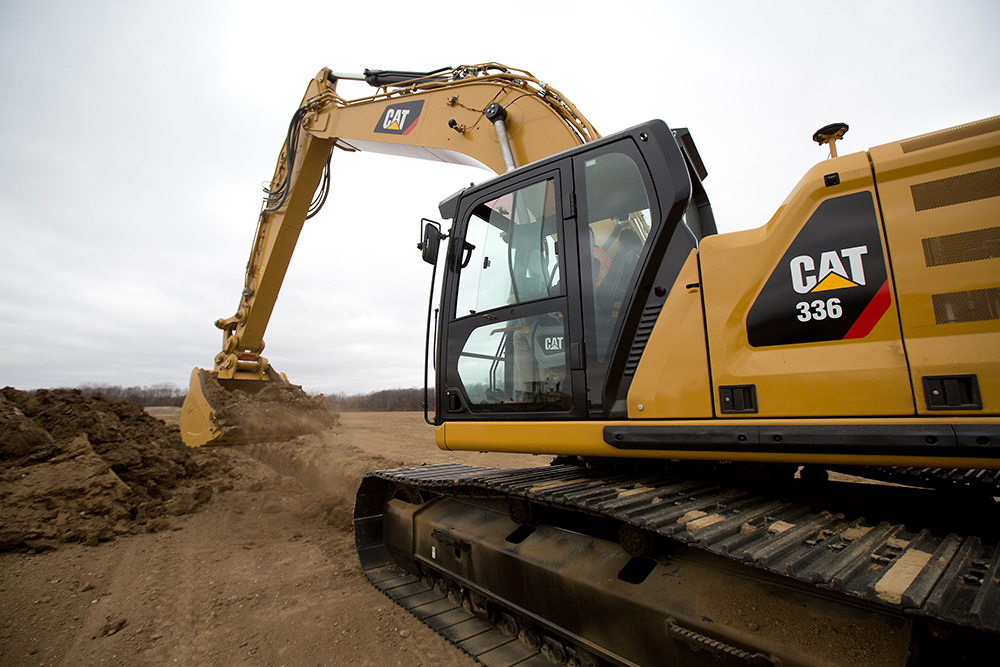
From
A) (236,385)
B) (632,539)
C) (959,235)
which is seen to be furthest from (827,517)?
(236,385)

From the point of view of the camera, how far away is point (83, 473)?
4977mm

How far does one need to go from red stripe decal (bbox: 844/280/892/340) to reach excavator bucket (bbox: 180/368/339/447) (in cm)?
645

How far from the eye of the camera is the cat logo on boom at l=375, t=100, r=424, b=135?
4.95m

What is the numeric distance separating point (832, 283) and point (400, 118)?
4.42 metres

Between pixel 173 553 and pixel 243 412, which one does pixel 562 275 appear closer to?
pixel 173 553

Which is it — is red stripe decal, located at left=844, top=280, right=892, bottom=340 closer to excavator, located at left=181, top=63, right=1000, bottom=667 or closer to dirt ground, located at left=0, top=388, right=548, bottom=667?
excavator, located at left=181, top=63, right=1000, bottom=667

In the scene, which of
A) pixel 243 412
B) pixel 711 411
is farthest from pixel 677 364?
pixel 243 412

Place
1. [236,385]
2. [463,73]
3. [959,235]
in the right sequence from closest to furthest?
[959,235] < [463,73] < [236,385]

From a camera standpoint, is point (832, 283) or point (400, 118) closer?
point (832, 283)

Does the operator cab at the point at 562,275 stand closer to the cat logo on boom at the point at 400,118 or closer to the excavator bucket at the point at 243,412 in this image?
Result: the cat logo on boom at the point at 400,118

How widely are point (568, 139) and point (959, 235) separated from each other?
8.59 feet

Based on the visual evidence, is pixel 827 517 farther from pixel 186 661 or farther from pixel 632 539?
pixel 186 661

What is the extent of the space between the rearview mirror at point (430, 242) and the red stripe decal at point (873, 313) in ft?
7.57

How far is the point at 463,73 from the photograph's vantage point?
460 centimetres
